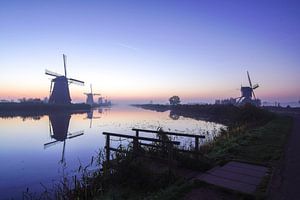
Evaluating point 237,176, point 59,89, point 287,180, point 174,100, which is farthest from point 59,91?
point 174,100

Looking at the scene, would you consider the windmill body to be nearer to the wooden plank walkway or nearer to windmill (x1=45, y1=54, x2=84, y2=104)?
windmill (x1=45, y1=54, x2=84, y2=104)

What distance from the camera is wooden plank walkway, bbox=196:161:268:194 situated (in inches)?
263

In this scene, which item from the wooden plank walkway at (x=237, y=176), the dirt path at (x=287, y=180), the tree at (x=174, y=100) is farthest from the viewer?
the tree at (x=174, y=100)

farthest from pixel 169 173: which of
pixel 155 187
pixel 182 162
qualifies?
pixel 182 162

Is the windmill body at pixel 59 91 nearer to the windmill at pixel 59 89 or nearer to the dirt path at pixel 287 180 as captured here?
the windmill at pixel 59 89

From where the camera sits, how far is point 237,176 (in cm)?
754

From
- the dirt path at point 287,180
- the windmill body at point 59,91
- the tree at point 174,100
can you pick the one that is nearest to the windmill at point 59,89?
the windmill body at point 59,91

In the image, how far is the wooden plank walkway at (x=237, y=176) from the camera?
21.9ft

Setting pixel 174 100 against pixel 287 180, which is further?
pixel 174 100

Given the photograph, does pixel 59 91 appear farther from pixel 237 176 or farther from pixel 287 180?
pixel 287 180

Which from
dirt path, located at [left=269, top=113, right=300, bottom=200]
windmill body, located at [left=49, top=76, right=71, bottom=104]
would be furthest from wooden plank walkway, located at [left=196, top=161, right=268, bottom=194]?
windmill body, located at [left=49, top=76, right=71, bottom=104]

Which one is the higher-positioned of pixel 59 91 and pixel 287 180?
pixel 59 91

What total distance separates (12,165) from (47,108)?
67.0 metres

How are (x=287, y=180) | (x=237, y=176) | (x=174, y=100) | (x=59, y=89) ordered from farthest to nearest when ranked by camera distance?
(x=174, y=100), (x=59, y=89), (x=237, y=176), (x=287, y=180)
